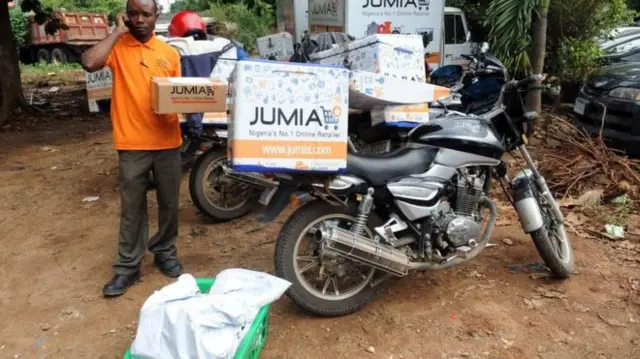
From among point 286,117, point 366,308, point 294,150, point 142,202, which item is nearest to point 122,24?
point 142,202

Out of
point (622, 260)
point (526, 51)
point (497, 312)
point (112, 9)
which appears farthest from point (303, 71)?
point (112, 9)

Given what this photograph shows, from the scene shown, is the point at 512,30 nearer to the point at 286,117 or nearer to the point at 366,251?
the point at 366,251

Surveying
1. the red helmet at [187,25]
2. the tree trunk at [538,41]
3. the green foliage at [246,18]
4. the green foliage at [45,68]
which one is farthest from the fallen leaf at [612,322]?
the green foliage at [45,68]

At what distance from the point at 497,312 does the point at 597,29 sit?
25.8 feet

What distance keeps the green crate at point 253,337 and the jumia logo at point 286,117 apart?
0.91 m

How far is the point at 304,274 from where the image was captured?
3.43m

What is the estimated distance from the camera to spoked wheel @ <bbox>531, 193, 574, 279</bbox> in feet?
12.1

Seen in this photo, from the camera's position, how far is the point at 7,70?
9.67 metres

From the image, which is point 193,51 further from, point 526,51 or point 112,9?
point 112,9

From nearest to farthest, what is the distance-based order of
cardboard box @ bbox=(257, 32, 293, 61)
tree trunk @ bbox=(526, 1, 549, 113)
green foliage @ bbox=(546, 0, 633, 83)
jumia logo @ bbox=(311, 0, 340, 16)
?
cardboard box @ bbox=(257, 32, 293, 61) → tree trunk @ bbox=(526, 1, 549, 113) → green foliage @ bbox=(546, 0, 633, 83) → jumia logo @ bbox=(311, 0, 340, 16)

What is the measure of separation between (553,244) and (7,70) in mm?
9247

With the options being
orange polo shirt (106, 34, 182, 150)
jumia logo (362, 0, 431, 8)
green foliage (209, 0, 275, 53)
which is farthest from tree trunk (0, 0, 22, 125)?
green foliage (209, 0, 275, 53)

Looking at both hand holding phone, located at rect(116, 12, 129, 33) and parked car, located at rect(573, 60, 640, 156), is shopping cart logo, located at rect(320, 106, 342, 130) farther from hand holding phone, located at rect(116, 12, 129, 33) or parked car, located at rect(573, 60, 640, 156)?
parked car, located at rect(573, 60, 640, 156)

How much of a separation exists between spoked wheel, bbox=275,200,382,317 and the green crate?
30 cm
